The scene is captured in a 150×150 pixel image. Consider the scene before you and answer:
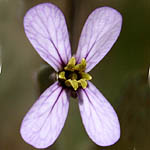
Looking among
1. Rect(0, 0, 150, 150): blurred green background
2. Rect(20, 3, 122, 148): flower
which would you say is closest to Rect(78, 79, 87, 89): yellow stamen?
Rect(20, 3, 122, 148): flower

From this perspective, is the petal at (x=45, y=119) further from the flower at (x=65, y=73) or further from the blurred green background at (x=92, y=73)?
the blurred green background at (x=92, y=73)

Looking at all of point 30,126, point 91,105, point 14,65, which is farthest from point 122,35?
point 30,126

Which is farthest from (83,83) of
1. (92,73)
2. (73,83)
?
(92,73)

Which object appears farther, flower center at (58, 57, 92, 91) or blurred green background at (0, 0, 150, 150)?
blurred green background at (0, 0, 150, 150)

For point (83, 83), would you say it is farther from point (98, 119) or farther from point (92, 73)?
point (92, 73)

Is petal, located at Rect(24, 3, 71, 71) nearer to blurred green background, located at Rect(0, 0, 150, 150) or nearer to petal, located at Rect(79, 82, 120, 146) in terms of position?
petal, located at Rect(79, 82, 120, 146)

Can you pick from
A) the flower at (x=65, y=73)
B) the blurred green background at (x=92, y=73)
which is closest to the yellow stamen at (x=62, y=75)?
the flower at (x=65, y=73)
